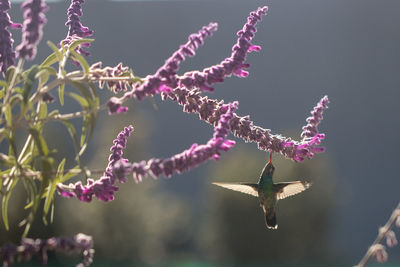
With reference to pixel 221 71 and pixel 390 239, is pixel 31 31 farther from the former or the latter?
pixel 390 239

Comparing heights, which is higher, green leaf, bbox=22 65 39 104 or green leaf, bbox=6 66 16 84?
green leaf, bbox=6 66 16 84

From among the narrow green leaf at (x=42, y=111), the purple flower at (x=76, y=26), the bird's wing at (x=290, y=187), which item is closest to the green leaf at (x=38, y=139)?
the narrow green leaf at (x=42, y=111)

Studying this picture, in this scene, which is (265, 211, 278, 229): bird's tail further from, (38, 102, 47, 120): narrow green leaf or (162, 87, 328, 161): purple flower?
(38, 102, 47, 120): narrow green leaf

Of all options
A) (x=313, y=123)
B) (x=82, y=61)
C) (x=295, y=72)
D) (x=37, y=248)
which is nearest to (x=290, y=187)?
(x=313, y=123)

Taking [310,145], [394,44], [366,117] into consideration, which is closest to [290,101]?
[366,117]

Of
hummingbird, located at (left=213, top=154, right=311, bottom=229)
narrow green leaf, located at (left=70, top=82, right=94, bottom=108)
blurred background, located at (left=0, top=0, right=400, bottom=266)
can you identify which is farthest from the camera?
blurred background, located at (left=0, top=0, right=400, bottom=266)

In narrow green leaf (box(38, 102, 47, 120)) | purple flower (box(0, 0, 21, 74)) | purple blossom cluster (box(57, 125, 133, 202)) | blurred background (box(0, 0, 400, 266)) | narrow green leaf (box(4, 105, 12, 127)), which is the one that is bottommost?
purple blossom cluster (box(57, 125, 133, 202))

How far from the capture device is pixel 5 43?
182 centimetres

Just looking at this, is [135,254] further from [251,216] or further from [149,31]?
[149,31]

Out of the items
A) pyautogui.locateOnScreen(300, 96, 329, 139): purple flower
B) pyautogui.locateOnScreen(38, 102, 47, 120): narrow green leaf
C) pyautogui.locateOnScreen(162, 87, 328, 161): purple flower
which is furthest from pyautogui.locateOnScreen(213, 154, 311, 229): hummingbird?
pyautogui.locateOnScreen(38, 102, 47, 120): narrow green leaf

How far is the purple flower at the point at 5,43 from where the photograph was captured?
179 cm

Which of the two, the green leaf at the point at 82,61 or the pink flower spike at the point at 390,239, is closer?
the pink flower spike at the point at 390,239

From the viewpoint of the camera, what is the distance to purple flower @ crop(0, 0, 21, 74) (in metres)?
1.79

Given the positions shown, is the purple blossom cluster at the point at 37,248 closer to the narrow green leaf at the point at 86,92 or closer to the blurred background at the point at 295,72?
the narrow green leaf at the point at 86,92
